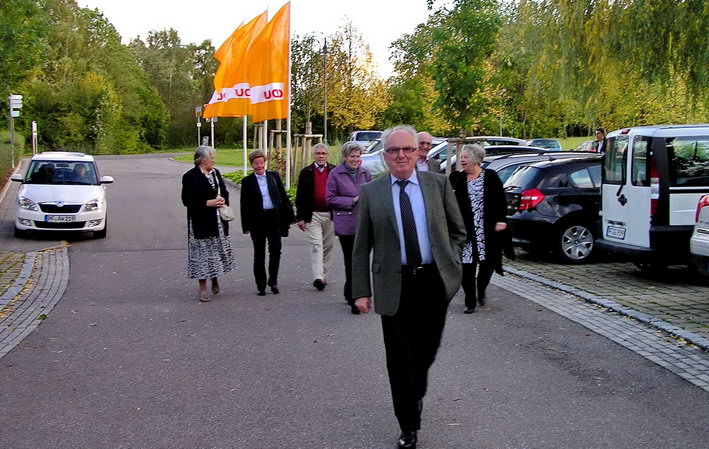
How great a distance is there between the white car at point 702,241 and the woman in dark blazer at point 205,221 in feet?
17.3

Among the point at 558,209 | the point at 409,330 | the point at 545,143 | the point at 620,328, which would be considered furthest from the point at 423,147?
the point at 545,143

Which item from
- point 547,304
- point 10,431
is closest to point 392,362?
point 10,431

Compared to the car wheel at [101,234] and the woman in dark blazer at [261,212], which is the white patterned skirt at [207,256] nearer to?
the woman in dark blazer at [261,212]

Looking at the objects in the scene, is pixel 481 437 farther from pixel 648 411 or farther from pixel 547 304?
pixel 547 304

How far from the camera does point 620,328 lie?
8250 mm

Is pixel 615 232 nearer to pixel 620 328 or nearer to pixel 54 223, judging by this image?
pixel 620 328

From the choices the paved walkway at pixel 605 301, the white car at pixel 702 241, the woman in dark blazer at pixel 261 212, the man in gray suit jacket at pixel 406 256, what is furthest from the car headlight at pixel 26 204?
the man in gray suit jacket at pixel 406 256

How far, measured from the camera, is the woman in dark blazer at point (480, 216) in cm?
891

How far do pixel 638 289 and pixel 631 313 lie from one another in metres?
1.85

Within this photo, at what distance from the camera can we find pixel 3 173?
31891 millimetres

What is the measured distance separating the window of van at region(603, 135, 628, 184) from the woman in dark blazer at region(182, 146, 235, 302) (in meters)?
5.01

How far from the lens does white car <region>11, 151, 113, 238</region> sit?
16719 millimetres

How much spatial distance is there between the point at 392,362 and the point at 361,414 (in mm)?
767

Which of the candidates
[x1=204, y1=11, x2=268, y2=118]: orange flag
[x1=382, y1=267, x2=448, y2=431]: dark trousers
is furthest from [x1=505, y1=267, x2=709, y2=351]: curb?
[x1=204, y1=11, x2=268, y2=118]: orange flag
